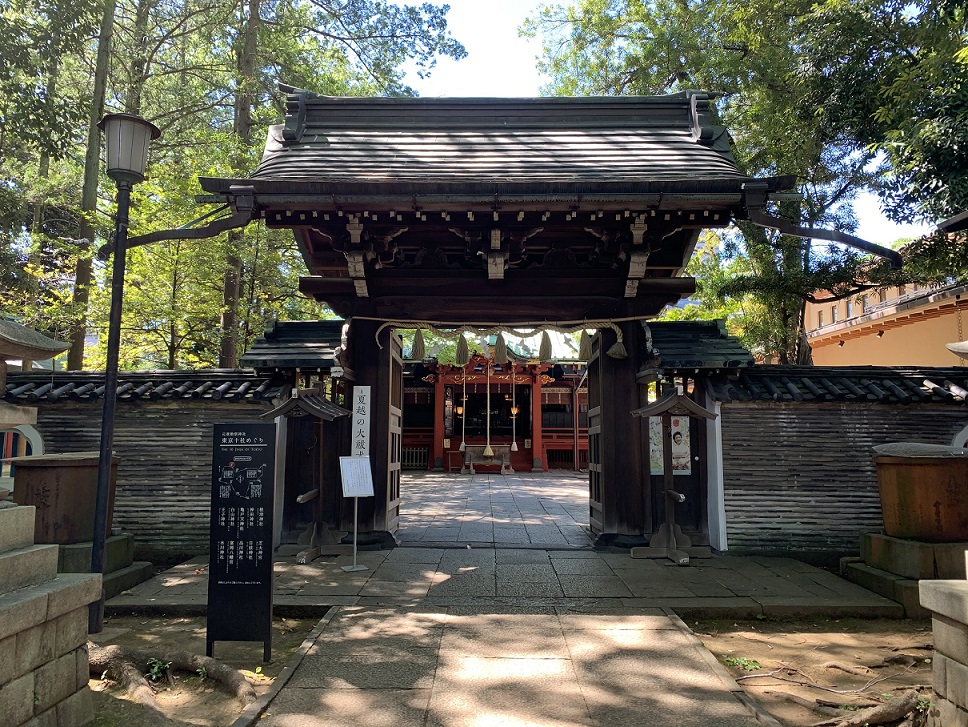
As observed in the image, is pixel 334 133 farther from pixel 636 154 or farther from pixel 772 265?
pixel 772 265

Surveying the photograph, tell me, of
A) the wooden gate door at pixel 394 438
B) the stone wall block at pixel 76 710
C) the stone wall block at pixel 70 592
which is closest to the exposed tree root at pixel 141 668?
the stone wall block at pixel 76 710

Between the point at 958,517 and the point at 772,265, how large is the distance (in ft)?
29.3

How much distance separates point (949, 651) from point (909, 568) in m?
3.16

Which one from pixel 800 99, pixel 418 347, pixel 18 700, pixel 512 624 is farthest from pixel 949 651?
pixel 800 99

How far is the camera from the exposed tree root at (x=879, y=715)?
349 centimetres

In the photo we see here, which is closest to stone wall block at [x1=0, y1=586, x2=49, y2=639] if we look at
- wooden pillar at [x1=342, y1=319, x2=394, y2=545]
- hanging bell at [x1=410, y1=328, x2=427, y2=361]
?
wooden pillar at [x1=342, y1=319, x2=394, y2=545]

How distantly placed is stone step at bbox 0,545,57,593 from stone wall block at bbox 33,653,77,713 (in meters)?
0.47

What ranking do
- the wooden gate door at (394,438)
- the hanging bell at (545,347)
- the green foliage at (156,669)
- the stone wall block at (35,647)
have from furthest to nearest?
the hanging bell at (545,347) < the wooden gate door at (394,438) < the green foliage at (156,669) < the stone wall block at (35,647)

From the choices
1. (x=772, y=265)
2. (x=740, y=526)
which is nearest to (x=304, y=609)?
(x=740, y=526)

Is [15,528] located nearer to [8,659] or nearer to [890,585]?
[8,659]

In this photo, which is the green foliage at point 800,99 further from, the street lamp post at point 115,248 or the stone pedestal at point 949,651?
the street lamp post at point 115,248

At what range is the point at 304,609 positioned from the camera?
17.8 ft

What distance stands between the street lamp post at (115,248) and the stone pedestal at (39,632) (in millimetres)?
1786

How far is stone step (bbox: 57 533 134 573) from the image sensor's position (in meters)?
6.00
